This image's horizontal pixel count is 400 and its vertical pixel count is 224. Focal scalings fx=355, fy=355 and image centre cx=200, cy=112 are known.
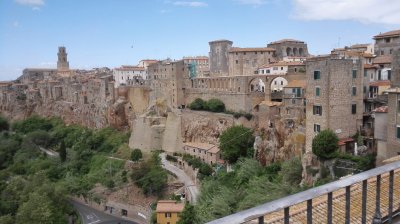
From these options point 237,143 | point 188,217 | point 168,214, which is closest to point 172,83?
point 237,143

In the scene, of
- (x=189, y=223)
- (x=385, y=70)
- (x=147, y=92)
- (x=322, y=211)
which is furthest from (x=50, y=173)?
(x=322, y=211)

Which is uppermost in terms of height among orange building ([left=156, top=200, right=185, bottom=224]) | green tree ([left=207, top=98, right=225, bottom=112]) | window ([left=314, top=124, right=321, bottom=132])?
green tree ([left=207, top=98, right=225, bottom=112])

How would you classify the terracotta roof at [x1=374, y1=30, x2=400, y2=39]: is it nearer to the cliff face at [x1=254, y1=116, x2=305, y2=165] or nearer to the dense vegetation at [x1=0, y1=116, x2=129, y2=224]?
the cliff face at [x1=254, y1=116, x2=305, y2=165]

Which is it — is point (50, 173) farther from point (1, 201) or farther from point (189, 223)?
point (189, 223)

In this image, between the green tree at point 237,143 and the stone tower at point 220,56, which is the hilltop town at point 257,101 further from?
the green tree at point 237,143

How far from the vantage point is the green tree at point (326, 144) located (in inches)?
663

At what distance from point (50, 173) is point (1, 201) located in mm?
7692

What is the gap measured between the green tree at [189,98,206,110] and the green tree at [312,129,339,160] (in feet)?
54.8

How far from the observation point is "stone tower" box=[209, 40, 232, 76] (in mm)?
49125

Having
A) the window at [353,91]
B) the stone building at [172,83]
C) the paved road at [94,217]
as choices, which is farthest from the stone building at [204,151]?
the window at [353,91]

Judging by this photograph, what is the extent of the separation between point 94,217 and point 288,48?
3142cm

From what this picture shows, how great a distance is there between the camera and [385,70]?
24.6 m

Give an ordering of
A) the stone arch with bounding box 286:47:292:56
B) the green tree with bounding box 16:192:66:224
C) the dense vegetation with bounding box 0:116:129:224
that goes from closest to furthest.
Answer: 1. the green tree with bounding box 16:192:66:224
2. the dense vegetation with bounding box 0:116:129:224
3. the stone arch with bounding box 286:47:292:56

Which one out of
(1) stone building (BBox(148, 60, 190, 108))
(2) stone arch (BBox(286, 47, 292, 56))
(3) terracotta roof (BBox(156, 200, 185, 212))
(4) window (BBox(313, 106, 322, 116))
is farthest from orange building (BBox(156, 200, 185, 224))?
(2) stone arch (BBox(286, 47, 292, 56))
